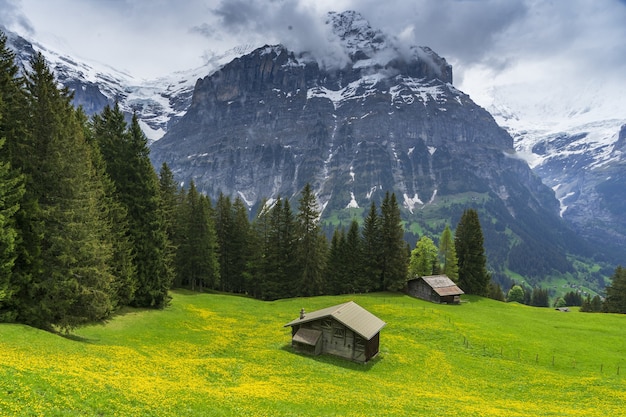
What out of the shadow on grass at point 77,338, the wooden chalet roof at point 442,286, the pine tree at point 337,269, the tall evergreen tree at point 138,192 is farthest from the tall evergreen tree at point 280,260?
the shadow on grass at point 77,338

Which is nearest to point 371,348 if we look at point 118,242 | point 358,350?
point 358,350

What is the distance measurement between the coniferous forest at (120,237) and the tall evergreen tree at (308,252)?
206mm

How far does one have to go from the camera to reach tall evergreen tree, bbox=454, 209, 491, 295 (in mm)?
83062

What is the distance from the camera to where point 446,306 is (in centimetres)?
6512

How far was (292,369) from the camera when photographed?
103 ft

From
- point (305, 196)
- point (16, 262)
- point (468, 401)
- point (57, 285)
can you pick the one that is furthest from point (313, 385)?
point (305, 196)

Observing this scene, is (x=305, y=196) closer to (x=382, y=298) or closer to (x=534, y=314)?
(x=382, y=298)

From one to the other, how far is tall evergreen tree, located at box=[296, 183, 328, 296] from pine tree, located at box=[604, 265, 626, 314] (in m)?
69.9

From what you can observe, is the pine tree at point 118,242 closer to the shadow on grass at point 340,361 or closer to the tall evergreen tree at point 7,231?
the tall evergreen tree at point 7,231

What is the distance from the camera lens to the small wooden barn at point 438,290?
68875 mm

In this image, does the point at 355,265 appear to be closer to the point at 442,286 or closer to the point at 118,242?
the point at 442,286

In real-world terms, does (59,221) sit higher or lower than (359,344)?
higher

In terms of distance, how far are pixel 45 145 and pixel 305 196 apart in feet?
157

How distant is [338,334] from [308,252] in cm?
3500
